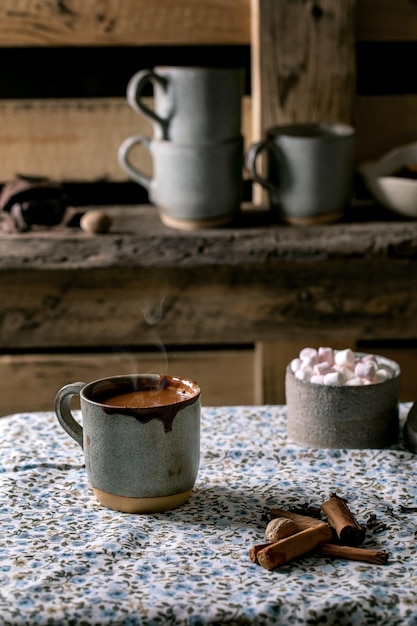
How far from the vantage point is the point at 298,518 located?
3.27 feet

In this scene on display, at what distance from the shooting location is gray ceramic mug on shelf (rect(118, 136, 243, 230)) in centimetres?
193

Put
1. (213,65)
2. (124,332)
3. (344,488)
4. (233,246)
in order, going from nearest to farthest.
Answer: (344,488)
(233,246)
(124,332)
(213,65)

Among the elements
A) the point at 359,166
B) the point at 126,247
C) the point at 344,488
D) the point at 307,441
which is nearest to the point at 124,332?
the point at 126,247

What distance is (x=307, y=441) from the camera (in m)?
1.23

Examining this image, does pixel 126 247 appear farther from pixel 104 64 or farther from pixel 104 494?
pixel 104 494

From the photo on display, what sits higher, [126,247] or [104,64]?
[104,64]

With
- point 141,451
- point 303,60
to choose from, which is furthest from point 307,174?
point 141,451

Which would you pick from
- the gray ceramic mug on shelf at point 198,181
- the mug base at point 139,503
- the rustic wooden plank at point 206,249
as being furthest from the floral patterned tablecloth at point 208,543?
the gray ceramic mug on shelf at point 198,181

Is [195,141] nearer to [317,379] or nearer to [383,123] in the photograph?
[383,123]

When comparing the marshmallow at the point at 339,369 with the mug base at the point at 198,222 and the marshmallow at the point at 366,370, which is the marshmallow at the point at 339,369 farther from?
the mug base at the point at 198,222

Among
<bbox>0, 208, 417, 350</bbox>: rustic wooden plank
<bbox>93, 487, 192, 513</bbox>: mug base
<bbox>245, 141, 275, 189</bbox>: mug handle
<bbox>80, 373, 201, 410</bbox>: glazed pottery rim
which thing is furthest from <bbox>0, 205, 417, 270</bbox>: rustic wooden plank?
<bbox>93, 487, 192, 513</bbox>: mug base

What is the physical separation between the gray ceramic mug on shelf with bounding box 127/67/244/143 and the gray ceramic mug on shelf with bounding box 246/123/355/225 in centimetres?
9

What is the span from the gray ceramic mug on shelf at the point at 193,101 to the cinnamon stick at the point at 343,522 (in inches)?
41.8

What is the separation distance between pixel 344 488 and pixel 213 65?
55.7 inches
